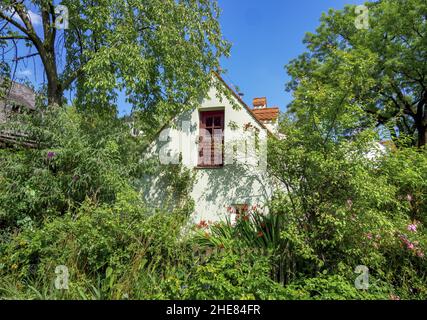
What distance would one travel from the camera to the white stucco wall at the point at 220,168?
786 centimetres

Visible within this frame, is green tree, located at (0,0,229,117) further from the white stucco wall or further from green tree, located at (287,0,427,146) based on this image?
green tree, located at (287,0,427,146)

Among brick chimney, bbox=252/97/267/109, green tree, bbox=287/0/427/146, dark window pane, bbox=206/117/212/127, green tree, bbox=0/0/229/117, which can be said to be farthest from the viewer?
brick chimney, bbox=252/97/267/109

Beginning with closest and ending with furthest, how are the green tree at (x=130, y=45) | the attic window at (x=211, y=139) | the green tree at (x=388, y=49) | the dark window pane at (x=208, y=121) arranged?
the green tree at (x=130, y=45) → the attic window at (x=211, y=139) → the dark window pane at (x=208, y=121) → the green tree at (x=388, y=49)

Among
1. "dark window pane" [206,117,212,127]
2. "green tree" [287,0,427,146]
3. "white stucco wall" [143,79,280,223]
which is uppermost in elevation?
"green tree" [287,0,427,146]

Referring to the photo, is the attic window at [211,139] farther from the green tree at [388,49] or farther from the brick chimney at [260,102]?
the brick chimney at [260,102]

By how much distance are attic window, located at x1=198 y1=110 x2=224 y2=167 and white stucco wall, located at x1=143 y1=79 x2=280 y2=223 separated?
0.17m

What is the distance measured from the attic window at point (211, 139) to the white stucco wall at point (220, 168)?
6.6 inches

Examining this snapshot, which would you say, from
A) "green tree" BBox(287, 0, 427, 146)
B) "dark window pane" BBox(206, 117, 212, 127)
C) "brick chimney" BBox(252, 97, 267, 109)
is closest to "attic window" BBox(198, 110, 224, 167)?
"dark window pane" BBox(206, 117, 212, 127)

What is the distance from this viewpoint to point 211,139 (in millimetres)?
8898

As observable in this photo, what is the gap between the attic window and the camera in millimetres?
8594

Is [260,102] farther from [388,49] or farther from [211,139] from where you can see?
[211,139]

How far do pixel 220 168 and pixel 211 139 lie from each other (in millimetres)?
1109

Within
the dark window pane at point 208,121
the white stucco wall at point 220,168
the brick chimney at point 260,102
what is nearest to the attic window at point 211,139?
the dark window pane at point 208,121

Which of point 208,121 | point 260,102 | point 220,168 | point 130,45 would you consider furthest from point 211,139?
point 260,102
